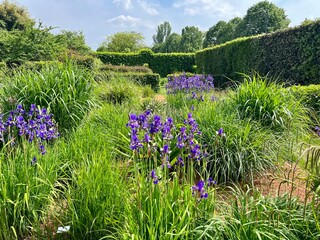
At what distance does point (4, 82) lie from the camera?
429 centimetres

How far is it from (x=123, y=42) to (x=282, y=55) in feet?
116

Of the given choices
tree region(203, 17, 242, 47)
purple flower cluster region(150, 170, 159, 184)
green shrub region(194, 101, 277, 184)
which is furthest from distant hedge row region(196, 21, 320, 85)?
tree region(203, 17, 242, 47)

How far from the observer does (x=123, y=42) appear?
42094 mm

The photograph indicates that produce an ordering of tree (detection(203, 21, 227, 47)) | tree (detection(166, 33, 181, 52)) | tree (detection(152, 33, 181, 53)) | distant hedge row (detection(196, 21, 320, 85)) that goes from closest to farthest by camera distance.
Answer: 1. distant hedge row (detection(196, 21, 320, 85))
2. tree (detection(203, 21, 227, 47))
3. tree (detection(166, 33, 181, 52))
4. tree (detection(152, 33, 181, 53))

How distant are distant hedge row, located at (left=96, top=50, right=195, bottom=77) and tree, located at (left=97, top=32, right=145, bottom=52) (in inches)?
525

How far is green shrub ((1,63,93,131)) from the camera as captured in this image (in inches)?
146

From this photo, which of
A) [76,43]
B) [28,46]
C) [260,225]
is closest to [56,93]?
[260,225]

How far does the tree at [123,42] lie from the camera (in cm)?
4144

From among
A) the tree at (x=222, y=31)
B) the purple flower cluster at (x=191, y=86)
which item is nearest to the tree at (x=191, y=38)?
the tree at (x=222, y=31)

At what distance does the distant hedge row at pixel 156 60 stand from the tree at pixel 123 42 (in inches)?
525

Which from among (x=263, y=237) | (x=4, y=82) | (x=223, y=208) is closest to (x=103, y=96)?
(x=4, y=82)

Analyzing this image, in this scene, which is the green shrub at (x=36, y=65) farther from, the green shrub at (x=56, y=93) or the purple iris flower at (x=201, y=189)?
the purple iris flower at (x=201, y=189)

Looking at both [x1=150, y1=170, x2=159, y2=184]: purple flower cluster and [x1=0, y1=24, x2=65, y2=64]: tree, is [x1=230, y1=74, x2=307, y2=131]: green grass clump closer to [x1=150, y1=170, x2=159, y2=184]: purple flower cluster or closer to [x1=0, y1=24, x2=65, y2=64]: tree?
[x1=150, y1=170, x2=159, y2=184]: purple flower cluster

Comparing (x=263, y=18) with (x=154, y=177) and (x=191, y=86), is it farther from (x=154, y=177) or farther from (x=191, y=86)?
(x=154, y=177)
